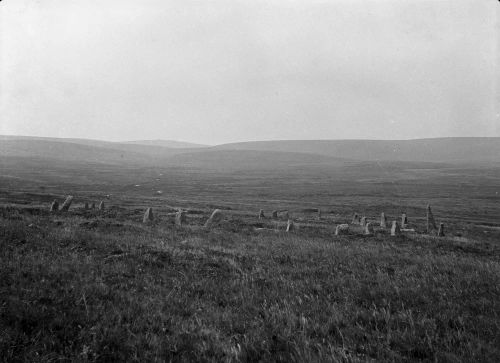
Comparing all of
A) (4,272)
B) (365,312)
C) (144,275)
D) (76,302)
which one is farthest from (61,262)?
(365,312)

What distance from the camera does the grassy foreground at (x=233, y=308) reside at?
14.1ft

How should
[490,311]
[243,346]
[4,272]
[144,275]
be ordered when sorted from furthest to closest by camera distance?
1. [144,275]
2. [4,272]
3. [490,311]
4. [243,346]

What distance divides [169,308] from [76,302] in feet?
5.03

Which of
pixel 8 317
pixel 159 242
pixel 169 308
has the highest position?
pixel 8 317

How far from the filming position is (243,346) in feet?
14.8

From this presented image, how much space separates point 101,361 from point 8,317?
1.71m

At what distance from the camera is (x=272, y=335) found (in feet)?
15.8

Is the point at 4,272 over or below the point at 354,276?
over

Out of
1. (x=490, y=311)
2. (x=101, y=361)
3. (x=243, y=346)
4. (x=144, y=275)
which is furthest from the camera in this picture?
(x=144, y=275)

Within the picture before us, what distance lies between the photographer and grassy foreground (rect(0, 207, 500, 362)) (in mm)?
4297

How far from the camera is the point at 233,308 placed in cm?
613

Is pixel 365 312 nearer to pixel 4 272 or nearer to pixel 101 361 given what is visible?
pixel 101 361

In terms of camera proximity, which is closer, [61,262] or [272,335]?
[272,335]

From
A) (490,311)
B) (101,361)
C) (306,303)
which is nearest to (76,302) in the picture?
(101,361)
